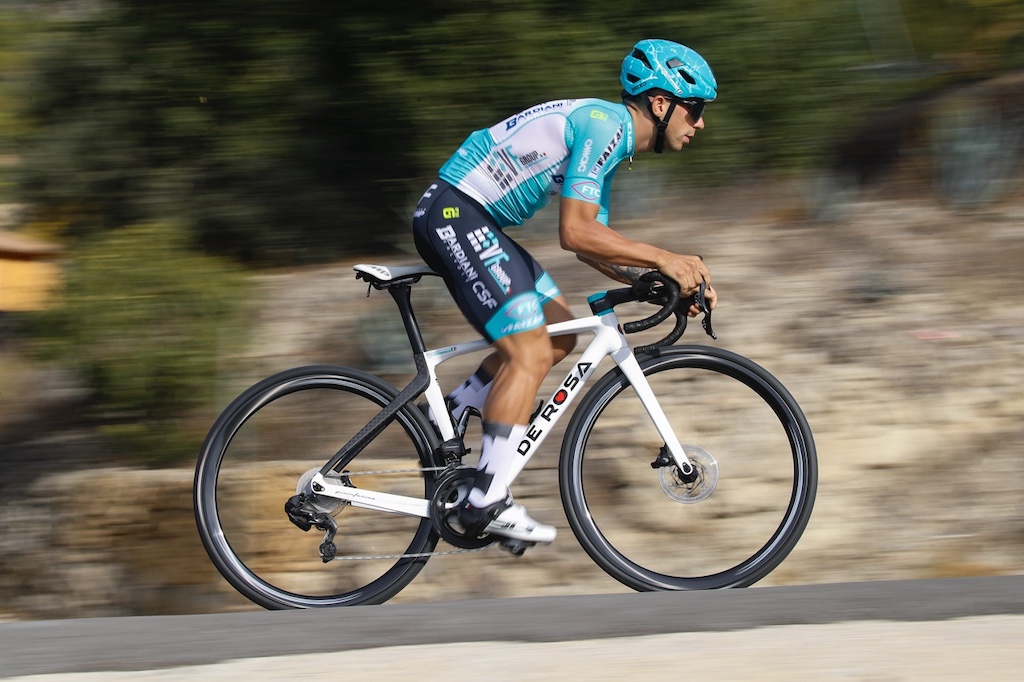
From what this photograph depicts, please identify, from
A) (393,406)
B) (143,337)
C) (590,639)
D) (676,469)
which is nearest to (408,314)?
(393,406)

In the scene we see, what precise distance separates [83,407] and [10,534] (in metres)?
0.93

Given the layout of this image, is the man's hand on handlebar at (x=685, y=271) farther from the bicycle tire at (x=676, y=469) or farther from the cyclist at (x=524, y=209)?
the bicycle tire at (x=676, y=469)

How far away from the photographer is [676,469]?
169 inches

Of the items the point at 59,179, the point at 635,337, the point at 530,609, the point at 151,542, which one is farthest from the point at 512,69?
the point at 530,609

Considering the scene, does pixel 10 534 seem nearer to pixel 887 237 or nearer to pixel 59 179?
pixel 59 179

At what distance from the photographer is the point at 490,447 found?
4.10m

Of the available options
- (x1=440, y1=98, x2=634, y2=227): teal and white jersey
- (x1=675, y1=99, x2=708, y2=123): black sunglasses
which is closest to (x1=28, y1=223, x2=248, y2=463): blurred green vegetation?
(x1=440, y1=98, x2=634, y2=227): teal and white jersey

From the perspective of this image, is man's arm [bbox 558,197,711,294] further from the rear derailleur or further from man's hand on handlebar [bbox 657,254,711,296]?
the rear derailleur

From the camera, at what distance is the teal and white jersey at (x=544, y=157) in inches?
159

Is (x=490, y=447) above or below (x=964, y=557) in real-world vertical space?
above

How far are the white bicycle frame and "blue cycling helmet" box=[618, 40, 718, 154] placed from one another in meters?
0.72

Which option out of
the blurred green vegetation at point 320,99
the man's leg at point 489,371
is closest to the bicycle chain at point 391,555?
the man's leg at point 489,371

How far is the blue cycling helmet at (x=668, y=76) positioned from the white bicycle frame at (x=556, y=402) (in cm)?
72

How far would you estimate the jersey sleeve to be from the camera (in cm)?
402
